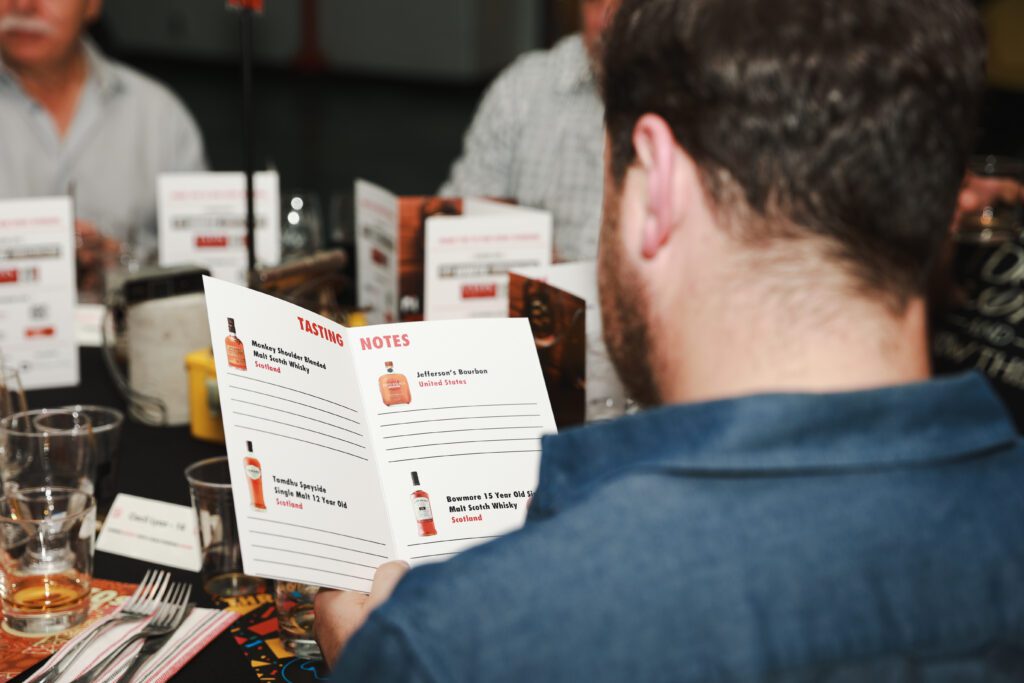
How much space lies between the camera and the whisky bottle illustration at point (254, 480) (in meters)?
0.97

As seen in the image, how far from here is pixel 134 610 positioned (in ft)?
Result: 3.94

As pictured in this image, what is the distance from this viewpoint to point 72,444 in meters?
1.54

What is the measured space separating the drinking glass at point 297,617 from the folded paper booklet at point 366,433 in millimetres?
178

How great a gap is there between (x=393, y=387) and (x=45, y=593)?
1.56ft

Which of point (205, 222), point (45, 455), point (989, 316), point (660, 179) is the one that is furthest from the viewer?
point (989, 316)

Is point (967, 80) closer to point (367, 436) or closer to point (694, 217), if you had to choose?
point (694, 217)

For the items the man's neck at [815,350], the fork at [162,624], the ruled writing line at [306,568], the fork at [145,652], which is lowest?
the fork at [145,652]

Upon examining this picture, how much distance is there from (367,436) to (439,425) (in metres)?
0.08

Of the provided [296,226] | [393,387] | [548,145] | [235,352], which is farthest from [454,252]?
[548,145]

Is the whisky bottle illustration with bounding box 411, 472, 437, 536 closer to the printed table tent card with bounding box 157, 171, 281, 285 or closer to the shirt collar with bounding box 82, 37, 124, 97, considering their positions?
the printed table tent card with bounding box 157, 171, 281, 285

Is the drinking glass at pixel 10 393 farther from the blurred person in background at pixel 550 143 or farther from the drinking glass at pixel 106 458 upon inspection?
the blurred person in background at pixel 550 143

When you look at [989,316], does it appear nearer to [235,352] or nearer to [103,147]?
[235,352]

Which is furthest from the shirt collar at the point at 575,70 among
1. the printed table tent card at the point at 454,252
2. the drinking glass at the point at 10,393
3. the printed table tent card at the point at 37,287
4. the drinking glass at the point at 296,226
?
the drinking glass at the point at 10,393

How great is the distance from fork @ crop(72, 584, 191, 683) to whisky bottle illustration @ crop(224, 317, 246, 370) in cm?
35
